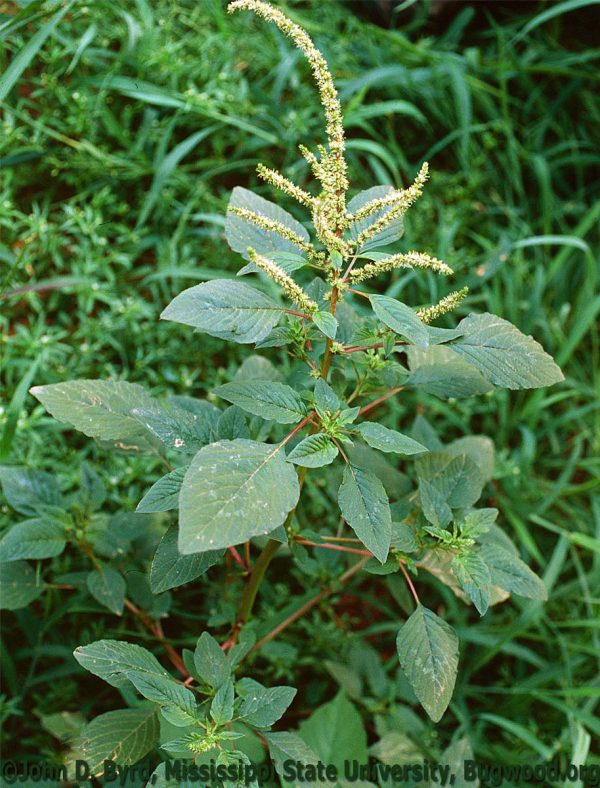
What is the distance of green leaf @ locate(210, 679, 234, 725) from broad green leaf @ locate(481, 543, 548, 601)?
1.53 feet

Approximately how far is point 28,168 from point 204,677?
153cm

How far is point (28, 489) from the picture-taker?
145 cm

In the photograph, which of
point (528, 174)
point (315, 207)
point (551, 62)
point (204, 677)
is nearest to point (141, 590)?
point (204, 677)

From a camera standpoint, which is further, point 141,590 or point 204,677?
point 141,590

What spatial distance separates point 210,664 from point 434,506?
44 centimetres

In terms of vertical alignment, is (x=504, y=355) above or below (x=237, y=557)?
above

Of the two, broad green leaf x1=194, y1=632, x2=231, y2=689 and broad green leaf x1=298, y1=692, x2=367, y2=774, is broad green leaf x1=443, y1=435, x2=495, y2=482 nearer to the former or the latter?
broad green leaf x1=298, y1=692, x2=367, y2=774

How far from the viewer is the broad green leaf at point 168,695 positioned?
106 centimetres

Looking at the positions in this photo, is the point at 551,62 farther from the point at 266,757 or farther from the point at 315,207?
the point at 266,757

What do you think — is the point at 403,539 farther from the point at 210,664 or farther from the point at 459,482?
the point at 210,664

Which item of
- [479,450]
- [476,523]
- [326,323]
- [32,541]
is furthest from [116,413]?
[479,450]

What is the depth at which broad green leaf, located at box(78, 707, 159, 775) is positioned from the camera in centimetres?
114

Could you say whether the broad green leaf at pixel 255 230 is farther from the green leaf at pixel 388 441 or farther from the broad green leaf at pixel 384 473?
the broad green leaf at pixel 384 473

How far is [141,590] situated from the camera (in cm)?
149
